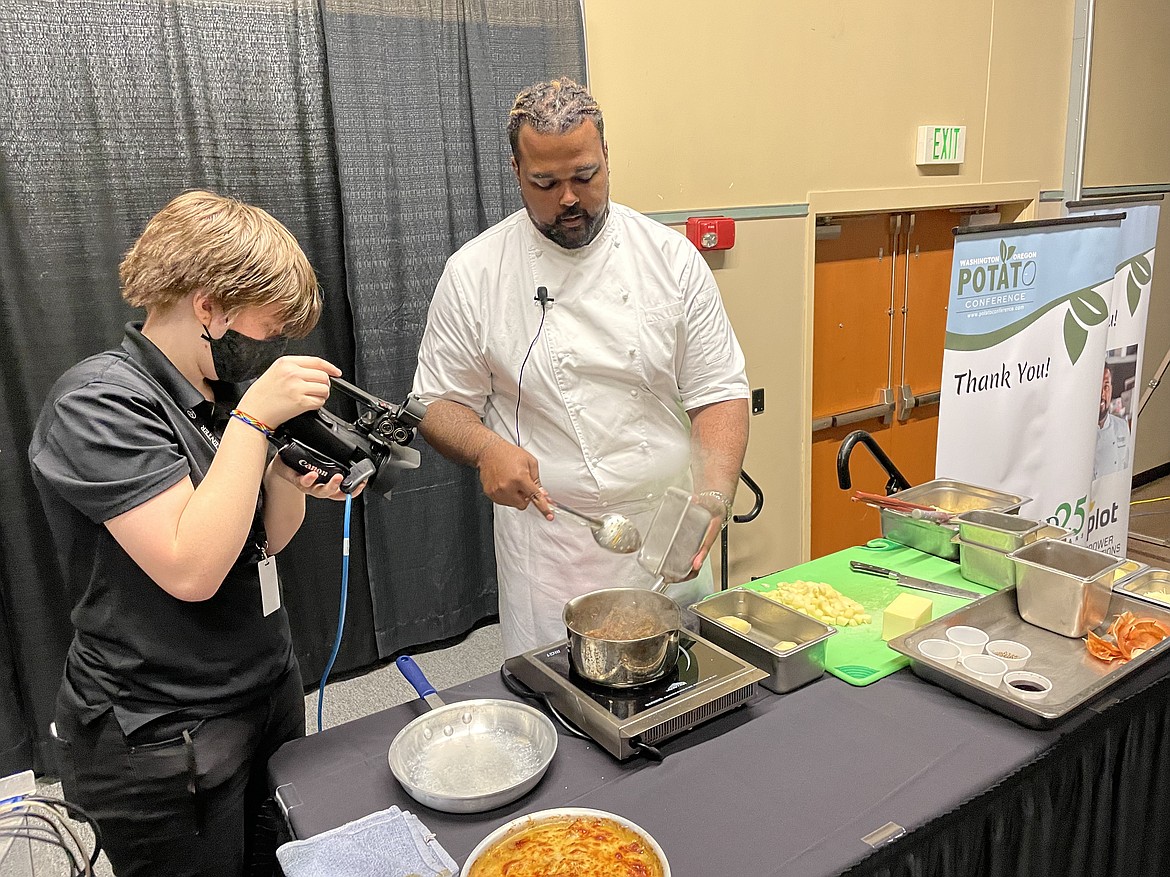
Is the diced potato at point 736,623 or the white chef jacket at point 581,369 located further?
the white chef jacket at point 581,369

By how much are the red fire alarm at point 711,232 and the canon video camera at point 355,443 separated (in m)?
1.98

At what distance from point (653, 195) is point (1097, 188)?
Result: 2844 mm

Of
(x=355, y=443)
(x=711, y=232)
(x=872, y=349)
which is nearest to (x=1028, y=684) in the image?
(x=355, y=443)

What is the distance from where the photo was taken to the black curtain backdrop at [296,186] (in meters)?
2.21

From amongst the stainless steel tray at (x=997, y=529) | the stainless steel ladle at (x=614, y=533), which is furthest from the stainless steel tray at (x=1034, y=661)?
the stainless steel ladle at (x=614, y=533)

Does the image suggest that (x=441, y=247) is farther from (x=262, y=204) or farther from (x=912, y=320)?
(x=912, y=320)

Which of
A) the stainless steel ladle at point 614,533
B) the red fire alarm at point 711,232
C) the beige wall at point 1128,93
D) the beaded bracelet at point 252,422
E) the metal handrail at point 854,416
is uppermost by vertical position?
the beige wall at point 1128,93

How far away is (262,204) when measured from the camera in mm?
2498

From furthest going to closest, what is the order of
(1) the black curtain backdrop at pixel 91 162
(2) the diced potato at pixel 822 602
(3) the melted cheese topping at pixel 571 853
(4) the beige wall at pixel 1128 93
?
(4) the beige wall at pixel 1128 93, (1) the black curtain backdrop at pixel 91 162, (2) the diced potato at pixel 822 602, (3) the melted cheese topping at pixel 571 853

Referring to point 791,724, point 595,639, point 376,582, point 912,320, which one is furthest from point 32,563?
point 912,320

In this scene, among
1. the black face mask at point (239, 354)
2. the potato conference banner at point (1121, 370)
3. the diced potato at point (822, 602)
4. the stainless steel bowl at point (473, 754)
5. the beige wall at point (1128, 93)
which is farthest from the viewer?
the beige wall at point (1128, 93)

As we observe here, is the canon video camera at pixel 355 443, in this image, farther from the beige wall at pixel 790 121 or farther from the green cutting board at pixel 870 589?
the beige wall at pixel 790 121

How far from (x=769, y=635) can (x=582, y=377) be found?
703mm

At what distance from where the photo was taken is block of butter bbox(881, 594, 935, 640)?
1523mm
